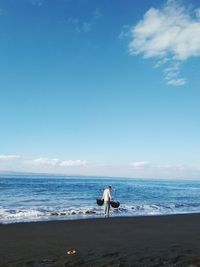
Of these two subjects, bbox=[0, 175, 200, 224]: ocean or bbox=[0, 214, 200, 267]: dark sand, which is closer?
bbox=[0, 214, 200, 267]: dark sand

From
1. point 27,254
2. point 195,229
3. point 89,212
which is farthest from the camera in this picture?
point 89,212

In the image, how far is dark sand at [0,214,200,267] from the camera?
10.2 meters

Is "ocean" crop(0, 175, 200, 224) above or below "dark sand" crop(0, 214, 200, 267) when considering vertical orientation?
above

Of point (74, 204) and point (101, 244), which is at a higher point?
point (74, 204)

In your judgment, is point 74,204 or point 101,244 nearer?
point 101,244

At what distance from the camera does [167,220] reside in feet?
67.5

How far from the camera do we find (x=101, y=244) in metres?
12.8

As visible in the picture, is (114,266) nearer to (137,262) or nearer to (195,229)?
(137,262)

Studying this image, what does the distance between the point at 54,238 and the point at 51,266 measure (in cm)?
432

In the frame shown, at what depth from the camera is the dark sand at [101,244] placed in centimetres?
1022

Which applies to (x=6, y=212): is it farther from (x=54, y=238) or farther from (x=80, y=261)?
(x=80, y=261)

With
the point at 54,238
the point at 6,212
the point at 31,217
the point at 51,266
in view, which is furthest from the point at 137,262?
the point at 6,212

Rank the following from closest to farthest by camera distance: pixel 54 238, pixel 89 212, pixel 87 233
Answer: pixel 54 238
pixel 87 233
pixel 89 212

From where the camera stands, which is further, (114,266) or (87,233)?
(87,233)
